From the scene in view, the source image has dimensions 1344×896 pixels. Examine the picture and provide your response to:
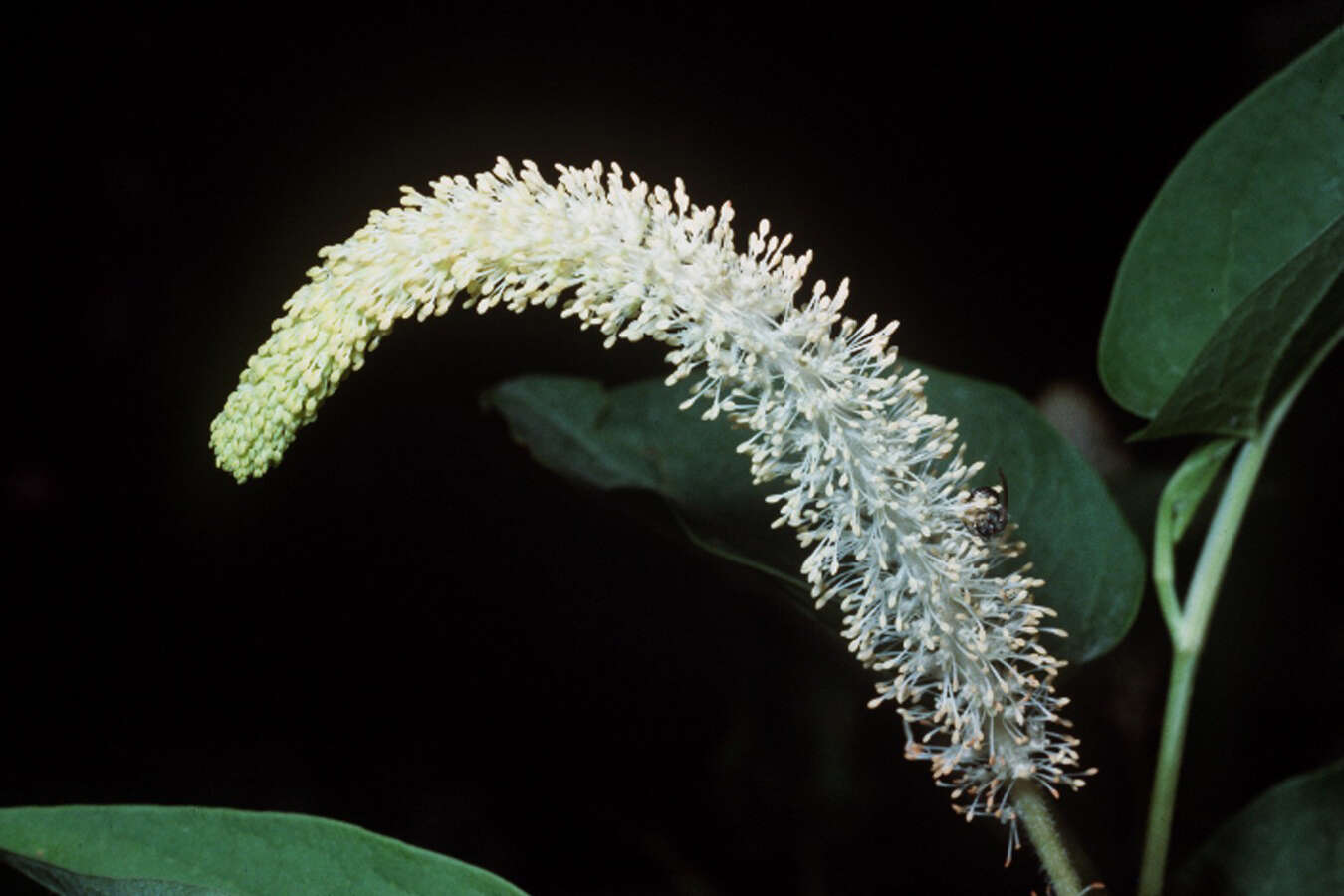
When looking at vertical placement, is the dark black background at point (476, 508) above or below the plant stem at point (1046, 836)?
above

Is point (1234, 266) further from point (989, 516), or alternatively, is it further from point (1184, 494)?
point (989, 516)

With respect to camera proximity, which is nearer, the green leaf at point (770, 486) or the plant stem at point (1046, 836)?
the plant stem at point (1046, 836)

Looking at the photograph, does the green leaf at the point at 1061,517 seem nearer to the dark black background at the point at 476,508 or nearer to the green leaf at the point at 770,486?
the green leaf at the point at 770,486

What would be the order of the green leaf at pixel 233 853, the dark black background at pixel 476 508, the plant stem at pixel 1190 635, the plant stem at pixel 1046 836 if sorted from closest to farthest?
the green leaf at pixel 233 853, the plant stem at pixel 1046 836, the plant stem at pixel 1190 635, the dark black background at pixel 476 508

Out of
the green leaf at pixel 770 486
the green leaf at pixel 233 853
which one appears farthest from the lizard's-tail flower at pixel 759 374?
the green leaf at pixel 233 853

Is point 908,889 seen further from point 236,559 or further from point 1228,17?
point 1228,17

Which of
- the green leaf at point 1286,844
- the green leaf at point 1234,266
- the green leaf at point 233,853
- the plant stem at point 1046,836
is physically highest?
the green leaf at point 1234,266

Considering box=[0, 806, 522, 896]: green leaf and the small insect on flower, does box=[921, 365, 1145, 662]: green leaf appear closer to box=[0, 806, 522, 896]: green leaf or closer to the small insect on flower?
the small insect on flower

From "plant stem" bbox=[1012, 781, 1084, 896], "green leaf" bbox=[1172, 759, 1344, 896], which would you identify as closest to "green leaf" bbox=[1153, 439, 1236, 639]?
"green leaf" bbox=[1172, 759, 1344, 896]
